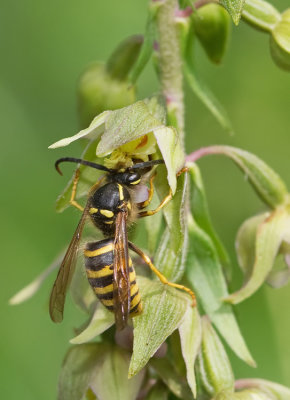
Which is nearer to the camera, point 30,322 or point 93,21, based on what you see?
point 30,322

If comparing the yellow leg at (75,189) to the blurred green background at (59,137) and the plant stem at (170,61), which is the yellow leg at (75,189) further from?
the blurred green background at (59,137)

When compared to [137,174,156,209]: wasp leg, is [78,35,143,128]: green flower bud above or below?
above

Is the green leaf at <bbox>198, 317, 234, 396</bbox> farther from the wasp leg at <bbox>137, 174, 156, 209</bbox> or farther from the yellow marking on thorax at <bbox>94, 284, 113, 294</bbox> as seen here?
the wasp leg at <bbox>137, 174, 156, 209</bbox>

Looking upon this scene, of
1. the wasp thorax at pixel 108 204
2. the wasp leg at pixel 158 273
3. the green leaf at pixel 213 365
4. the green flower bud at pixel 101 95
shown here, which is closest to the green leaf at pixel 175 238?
the wasp leg at pixel 158 273

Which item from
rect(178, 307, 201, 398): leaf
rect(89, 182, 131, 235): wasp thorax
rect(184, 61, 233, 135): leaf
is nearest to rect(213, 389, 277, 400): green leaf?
rect(178, 307, 201, 398): leaf

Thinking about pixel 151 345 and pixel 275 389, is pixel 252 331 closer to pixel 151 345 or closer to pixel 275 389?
pixel 275 389

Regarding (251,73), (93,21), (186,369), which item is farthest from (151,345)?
(93,21)
